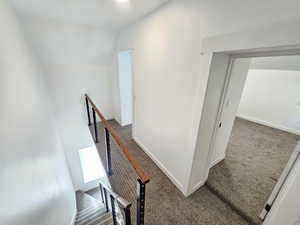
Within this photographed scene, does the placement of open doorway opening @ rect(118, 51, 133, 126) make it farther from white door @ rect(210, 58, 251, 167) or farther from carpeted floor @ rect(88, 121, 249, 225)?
white door @ rect(210, 58, 251, 167)

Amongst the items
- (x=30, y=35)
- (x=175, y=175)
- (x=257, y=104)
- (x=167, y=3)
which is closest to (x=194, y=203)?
(x=175, y=175)

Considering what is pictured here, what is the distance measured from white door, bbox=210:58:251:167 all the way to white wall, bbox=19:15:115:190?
2.73 metres

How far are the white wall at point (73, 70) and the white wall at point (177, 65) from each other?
0.96 meters

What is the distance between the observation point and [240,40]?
949 millimetres

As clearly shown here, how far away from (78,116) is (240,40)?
12.7 ft

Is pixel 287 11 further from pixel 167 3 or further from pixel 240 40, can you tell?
pixel 167 3

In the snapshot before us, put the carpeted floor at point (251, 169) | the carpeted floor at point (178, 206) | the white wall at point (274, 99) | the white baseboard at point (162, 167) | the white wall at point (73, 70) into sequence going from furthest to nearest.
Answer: the white wall at point (274, 99) < the white wall at point (73, 70) < the white baseboard at point (162, 167) < the carpeted floor at point (251, 169) < the carpeted floor at point (178, 206)

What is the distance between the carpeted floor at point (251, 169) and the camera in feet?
5.55

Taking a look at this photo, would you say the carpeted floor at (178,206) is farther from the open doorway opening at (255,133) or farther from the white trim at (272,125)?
the white trim at (272,125)

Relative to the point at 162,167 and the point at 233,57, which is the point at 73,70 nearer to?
the point at 162,167

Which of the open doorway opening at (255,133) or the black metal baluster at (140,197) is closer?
the black metal baluster at (140,197)

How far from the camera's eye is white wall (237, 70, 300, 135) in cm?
348

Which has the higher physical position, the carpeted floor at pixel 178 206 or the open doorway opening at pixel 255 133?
the open doorway opening at pixel 255 133

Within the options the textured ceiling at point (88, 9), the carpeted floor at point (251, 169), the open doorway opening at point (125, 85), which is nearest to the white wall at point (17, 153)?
the textured ceiling at point (88, 9)
